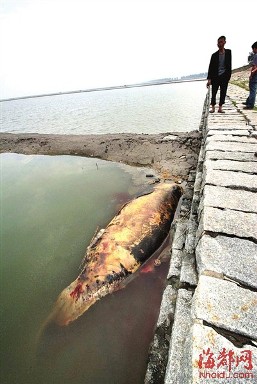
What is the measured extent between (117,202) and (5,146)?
384 inches

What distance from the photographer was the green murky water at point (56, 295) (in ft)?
7.55

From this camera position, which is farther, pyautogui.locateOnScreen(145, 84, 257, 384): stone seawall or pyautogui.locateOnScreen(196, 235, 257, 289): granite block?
pyautogui.locateOnScreen(196, 235, 257, 289): granite block

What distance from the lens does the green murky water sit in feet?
7.55

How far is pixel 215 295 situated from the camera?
60.3 inches

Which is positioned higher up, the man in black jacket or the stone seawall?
the man in black jacket

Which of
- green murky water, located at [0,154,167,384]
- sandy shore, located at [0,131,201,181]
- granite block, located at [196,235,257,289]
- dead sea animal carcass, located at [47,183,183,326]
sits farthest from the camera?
sandy shore, located at [0,131,201,181]

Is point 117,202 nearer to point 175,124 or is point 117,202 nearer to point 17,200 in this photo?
point 17,200

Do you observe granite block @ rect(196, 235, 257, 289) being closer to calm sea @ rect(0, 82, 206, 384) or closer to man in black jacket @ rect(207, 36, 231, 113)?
calm sea @ rect(0, 82, 206, 384)

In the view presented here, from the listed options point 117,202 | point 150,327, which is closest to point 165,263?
point 150,327

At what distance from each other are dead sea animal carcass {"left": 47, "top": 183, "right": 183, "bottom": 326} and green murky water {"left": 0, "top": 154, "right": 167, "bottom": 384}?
152mm

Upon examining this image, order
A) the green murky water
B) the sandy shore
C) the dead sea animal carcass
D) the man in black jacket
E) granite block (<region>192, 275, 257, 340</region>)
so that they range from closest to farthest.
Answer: granite block (<region>192, 275, 257, 340</region>), the green murky water, the dead sea animal carcass, the man in black jacket, the sandy shore

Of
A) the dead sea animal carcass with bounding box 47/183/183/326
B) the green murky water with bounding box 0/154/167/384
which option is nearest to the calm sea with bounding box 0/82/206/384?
the green murky water with bounding box 0/154/167/384

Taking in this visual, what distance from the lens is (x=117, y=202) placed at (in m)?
5.28

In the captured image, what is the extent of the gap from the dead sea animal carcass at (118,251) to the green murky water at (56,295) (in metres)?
0.15
